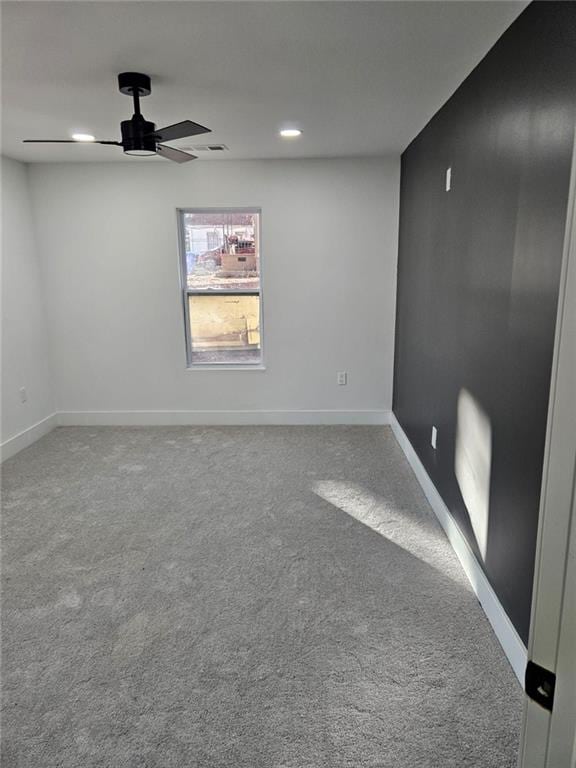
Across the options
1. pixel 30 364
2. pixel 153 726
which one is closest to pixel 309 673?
pixel 153 726

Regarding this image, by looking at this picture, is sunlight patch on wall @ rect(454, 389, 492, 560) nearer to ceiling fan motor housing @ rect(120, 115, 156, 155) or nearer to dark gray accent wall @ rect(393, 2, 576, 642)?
dark gray accent wall @ rect(393, 2, 576, 642)

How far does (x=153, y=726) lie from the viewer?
1.72 metres

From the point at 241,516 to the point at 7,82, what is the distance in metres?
2.67

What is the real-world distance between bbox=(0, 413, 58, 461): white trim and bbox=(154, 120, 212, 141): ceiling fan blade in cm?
289

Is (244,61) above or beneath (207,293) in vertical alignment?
above

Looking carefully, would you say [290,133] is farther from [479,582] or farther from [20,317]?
[479,582]

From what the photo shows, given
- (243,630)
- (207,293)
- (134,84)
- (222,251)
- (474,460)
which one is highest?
(134,84)

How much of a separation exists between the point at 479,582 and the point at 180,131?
8.61ft

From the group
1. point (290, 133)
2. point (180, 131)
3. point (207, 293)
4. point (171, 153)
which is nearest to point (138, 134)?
point (180, 131)

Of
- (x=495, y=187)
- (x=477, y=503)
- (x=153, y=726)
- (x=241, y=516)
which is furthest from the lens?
(x=241, y=516)

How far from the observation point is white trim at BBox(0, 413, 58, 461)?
4.19 metres

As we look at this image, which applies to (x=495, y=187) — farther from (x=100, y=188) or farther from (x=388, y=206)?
(x=100, y=188)

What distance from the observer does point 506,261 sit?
6.79 feet

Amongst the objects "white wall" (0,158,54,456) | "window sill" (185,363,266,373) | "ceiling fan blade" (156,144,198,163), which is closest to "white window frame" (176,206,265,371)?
"window sill" (185,363,266,373)
